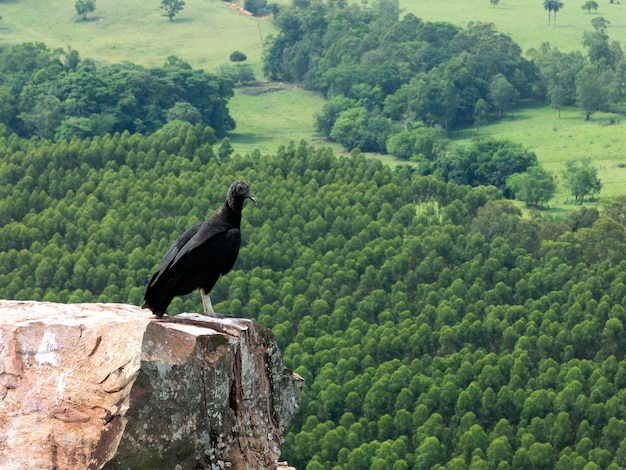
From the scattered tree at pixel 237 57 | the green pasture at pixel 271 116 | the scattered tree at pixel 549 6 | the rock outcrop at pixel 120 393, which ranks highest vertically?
the rock outcrop at pixel 120 393

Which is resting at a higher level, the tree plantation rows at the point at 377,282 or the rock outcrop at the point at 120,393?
the rock outcrop at the point at 120,393

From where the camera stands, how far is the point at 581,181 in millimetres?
111000

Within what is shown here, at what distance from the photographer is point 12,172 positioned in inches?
3915

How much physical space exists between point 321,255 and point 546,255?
1276 cm

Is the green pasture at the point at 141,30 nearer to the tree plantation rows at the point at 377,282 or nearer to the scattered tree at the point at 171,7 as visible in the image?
the scattered tree at the point at 171,7

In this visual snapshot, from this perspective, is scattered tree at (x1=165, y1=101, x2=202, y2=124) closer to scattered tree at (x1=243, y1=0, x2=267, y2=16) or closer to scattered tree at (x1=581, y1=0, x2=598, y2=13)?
scattered tree at (x1=243, y1=0, x2=267, y2=16)

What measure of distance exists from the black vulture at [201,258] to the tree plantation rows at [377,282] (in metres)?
43.2

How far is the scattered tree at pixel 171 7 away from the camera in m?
159

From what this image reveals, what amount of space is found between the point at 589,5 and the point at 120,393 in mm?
148847

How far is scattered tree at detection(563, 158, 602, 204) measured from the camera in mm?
111000

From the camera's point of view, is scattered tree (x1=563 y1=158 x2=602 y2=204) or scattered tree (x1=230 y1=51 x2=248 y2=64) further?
scattered tree (x1=230 y1=51 x2=248 y2=64)

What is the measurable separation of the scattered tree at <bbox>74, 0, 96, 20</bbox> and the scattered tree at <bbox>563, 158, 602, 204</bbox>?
61068 millimetres

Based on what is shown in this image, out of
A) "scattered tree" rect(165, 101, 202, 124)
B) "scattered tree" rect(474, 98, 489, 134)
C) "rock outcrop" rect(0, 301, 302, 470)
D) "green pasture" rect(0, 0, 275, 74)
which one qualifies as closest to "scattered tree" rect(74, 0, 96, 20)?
"green pasture" rect(0, 0, 275, 74)

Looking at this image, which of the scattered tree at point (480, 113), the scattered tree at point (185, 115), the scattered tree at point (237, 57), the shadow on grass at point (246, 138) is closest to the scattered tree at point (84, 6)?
the scattered tree at point (237, 57)
